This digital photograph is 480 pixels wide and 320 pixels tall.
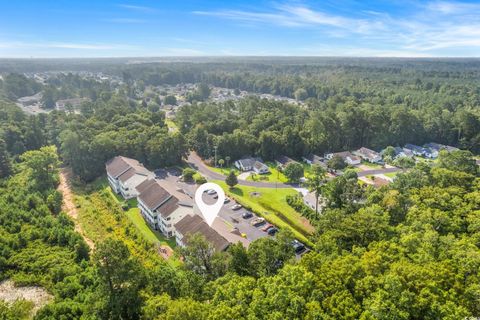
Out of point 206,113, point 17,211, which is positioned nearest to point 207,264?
point 17,211

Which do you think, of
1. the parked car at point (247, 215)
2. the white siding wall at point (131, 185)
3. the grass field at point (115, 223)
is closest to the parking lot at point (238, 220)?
the parked car at point (247, 215)

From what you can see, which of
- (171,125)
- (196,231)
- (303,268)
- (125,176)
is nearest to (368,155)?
(196,231)

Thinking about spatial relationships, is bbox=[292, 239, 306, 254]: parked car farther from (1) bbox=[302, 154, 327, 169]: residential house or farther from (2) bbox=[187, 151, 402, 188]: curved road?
(1) bbox=[302, 154, 327, 169]: residential house

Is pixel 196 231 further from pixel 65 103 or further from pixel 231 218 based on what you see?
pixel 65 103

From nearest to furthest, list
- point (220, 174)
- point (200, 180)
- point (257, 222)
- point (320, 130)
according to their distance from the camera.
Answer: point (257, 222) → point (200, 180) → point (220, 174) → point (320, 130)

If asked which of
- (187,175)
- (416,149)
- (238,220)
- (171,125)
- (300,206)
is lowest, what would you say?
(416,149)

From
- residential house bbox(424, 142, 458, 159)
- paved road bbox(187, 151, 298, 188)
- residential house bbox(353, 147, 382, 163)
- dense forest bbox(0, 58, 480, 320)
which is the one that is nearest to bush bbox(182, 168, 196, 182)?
paved road bbox(187, 151, 298, 188)

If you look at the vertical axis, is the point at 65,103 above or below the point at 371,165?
above
